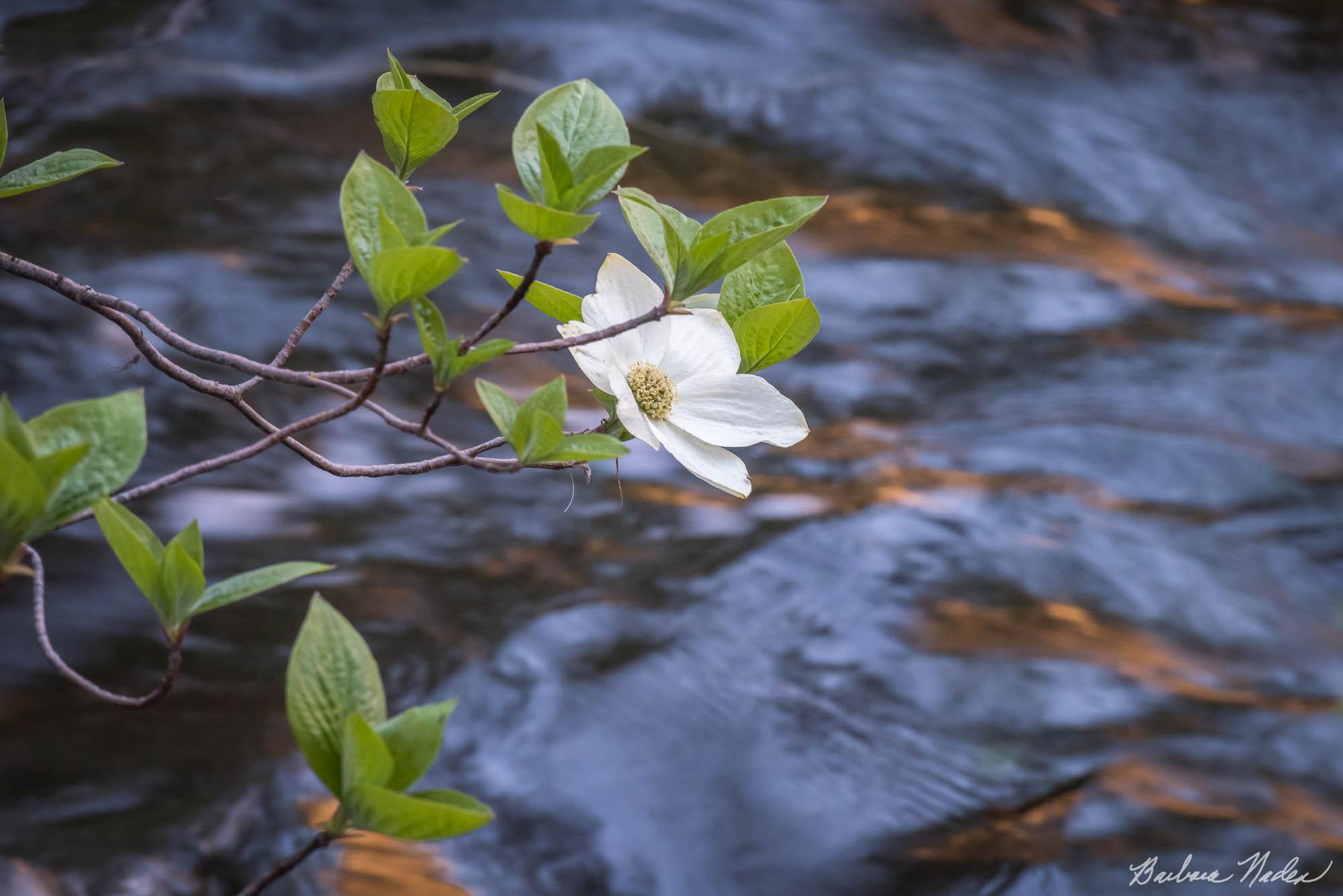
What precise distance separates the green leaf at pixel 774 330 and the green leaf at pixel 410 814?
39 cm

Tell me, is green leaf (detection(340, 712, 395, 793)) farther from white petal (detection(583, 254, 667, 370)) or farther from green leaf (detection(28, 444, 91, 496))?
white petal (detection(583, 254, 667, 370))

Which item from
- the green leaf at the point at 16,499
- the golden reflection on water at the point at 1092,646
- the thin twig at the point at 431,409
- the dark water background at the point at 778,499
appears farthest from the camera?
the golden reflection on water at the point at 1092,646

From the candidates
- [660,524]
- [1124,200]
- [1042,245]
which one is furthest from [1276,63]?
[660,524]

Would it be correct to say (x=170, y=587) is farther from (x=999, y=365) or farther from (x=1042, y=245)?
(x=1042, y=245)

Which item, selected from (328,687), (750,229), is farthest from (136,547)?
(750,229)

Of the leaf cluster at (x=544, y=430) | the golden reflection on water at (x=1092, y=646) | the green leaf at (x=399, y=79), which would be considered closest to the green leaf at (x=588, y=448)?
the leaf cluster at (x=544, y=430)

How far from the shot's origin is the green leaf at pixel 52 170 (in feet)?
2.39

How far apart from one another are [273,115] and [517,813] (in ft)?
10.7

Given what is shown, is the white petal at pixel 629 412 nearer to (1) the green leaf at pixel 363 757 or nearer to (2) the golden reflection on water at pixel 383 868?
(1) the green leaf at pixel 363 757

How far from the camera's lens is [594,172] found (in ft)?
2.07

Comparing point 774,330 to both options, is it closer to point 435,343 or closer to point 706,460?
point 706,460

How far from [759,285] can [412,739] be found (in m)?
0.43

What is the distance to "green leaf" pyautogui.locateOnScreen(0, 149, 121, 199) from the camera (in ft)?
2.39
